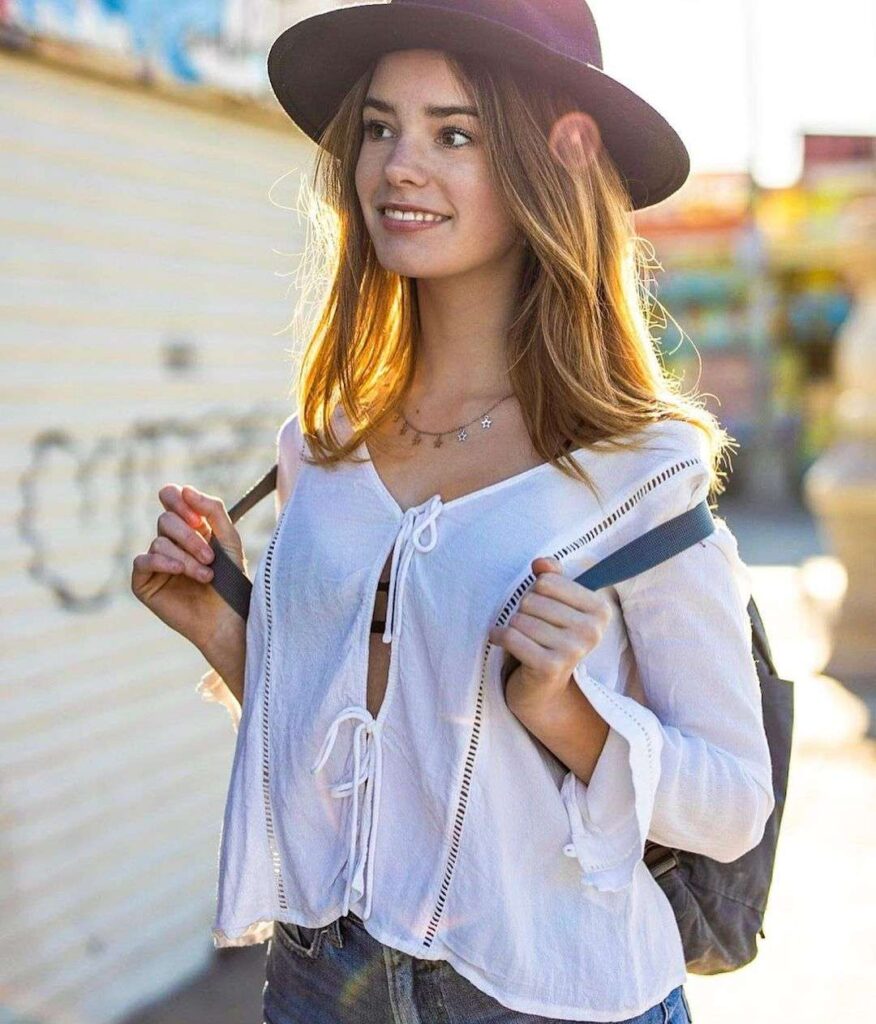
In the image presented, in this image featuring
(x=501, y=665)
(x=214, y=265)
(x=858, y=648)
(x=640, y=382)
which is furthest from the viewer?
(x=858, y=648)

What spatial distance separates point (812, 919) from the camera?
529 cm

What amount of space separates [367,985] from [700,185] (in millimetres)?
24839

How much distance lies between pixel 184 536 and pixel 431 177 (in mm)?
665

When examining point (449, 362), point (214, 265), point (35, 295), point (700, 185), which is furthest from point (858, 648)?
point (700, 185)

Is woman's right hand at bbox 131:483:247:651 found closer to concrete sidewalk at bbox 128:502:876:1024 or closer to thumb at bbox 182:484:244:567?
thumb at bbox 182:484:244:567

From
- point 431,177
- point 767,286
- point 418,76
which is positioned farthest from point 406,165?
point 767,286

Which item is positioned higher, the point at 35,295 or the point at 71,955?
the point at 35,295

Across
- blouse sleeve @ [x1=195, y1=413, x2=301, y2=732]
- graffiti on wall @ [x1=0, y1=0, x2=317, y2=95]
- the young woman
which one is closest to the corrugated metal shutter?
graffiti on wall @ [x1=0, y1=0, x2=317, y2=95]

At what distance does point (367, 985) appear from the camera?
2078mm

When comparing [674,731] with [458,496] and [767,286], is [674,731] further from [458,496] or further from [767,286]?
[767,286]

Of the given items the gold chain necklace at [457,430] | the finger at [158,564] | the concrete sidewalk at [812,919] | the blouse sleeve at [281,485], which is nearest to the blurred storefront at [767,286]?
the concrete sidewalk at [812,919]

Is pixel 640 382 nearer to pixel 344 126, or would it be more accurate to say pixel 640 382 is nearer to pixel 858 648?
pixel 344 126

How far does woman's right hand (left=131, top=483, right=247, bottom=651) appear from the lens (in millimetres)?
2244

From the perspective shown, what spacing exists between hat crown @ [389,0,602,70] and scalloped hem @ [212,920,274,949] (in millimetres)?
1391
